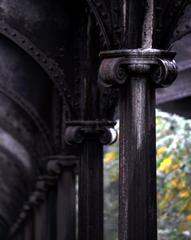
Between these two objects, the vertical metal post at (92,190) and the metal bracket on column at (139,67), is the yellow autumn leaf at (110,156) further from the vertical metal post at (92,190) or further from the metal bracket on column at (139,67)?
the metal bracket on column at (139,67)

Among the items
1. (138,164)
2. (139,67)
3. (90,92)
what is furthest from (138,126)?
(90,92)

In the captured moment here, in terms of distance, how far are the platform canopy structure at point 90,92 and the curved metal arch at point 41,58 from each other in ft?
0.04

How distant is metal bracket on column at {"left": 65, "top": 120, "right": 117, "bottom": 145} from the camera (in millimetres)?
9742

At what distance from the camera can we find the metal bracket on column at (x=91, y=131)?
9.74m

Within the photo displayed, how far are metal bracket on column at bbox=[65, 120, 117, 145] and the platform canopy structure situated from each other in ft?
0.04

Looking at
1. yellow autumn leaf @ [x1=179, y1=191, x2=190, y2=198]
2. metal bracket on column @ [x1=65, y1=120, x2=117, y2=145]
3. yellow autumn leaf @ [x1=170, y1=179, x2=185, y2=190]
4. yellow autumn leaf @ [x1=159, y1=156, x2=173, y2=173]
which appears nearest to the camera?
metal bracket on column @ [x1=65, y1=120, x2=117, y2=145]

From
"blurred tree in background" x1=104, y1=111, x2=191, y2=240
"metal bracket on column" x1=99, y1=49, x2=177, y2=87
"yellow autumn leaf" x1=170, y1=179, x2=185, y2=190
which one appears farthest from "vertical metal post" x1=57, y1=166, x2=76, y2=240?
"metal bracket on column" x1=99, y1=49, x2=177, y2=87

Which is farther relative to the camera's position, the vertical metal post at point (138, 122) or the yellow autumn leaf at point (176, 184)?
the yellow autumn leaf at point (176, 184)

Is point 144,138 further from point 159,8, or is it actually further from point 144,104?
point 159,8

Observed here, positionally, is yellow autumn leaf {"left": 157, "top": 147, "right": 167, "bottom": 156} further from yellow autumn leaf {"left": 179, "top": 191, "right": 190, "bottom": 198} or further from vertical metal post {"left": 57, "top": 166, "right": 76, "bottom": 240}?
vertical metal post {"left": 57, "top": 166, "right": 76, "bottom": 240}

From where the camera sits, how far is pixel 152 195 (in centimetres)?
680

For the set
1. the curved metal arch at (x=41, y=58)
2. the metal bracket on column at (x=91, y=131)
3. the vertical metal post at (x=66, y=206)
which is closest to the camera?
the metal bracket on column at (x=91, y=131)

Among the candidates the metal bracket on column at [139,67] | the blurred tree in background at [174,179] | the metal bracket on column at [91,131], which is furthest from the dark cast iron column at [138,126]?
the blurred tree in background at [174,179]

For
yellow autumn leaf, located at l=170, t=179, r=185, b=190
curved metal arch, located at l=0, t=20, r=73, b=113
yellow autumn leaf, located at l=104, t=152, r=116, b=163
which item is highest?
yellow autumn leaf, located at l=104, t=152, r=116, b=163
